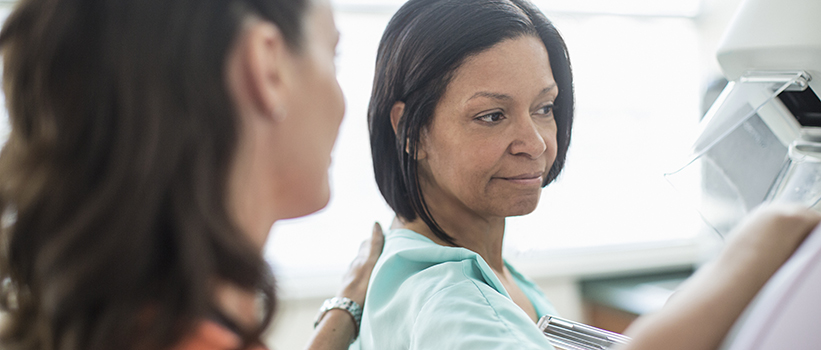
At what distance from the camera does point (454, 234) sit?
92 cm

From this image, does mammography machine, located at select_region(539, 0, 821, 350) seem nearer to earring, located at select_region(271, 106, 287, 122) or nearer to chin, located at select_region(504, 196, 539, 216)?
chin, located at select_region(504, 196, 539, 216)

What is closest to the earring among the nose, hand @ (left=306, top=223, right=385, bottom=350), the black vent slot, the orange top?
the orange top

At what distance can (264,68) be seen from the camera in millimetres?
431

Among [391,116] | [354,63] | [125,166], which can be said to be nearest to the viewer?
[125,166]

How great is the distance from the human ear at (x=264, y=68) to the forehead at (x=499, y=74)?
388 mm

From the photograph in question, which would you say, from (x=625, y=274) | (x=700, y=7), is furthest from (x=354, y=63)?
(x=700, y=7)

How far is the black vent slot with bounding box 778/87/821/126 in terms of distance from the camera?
2.57 ft

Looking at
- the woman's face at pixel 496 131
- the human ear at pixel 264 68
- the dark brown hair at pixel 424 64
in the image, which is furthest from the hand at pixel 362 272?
the human ear at pixel 264 68

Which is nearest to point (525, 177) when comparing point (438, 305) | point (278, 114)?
point (438, 305)

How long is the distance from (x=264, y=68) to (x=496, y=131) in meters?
0.45

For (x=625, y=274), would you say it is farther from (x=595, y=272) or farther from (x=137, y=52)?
(x=137, y=52)

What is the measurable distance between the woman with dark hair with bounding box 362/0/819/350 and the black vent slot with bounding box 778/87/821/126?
315 mm

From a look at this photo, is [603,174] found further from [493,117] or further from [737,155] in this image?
[493,117]

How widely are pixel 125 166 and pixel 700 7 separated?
122 inches
